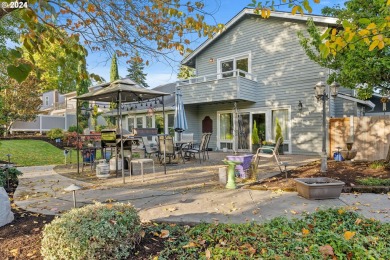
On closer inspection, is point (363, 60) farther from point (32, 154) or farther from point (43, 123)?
point (43, 123)

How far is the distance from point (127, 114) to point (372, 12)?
14.9 meters

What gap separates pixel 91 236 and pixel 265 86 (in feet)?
38.5

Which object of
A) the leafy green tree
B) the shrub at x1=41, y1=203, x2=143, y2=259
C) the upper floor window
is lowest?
the shrub at x1=41, y1=203, x2=143, y2=259

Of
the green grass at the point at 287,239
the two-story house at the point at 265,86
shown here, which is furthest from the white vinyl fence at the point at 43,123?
the green grass at the point at 287,239

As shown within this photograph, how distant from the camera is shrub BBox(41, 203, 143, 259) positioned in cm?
213

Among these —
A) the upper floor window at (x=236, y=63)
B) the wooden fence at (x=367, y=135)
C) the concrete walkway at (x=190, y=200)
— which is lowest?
the concrete walkway at (x=190, y=200)

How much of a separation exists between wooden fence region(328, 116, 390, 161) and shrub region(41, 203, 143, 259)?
967cm

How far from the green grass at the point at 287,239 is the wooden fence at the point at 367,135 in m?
7.49

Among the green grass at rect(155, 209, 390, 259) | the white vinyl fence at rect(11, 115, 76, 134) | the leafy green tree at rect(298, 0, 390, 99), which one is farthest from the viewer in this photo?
the white vinyl fence at rect(11, 115, 76, 134)

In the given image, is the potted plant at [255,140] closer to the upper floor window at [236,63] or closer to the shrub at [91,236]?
the upper floor window at [236,63]

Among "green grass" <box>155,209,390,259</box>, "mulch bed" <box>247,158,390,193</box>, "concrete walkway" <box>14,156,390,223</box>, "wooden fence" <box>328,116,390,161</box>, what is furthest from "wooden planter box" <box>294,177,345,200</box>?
"wooden fence" <box>328,116,390,161</box>

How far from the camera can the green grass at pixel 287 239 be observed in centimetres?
231

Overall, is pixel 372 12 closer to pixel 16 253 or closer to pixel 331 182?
pixel 331 182

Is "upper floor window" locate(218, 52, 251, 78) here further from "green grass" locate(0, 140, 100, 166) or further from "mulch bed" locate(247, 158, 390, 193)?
"green grass" locate(0, 140, 100, 166)
